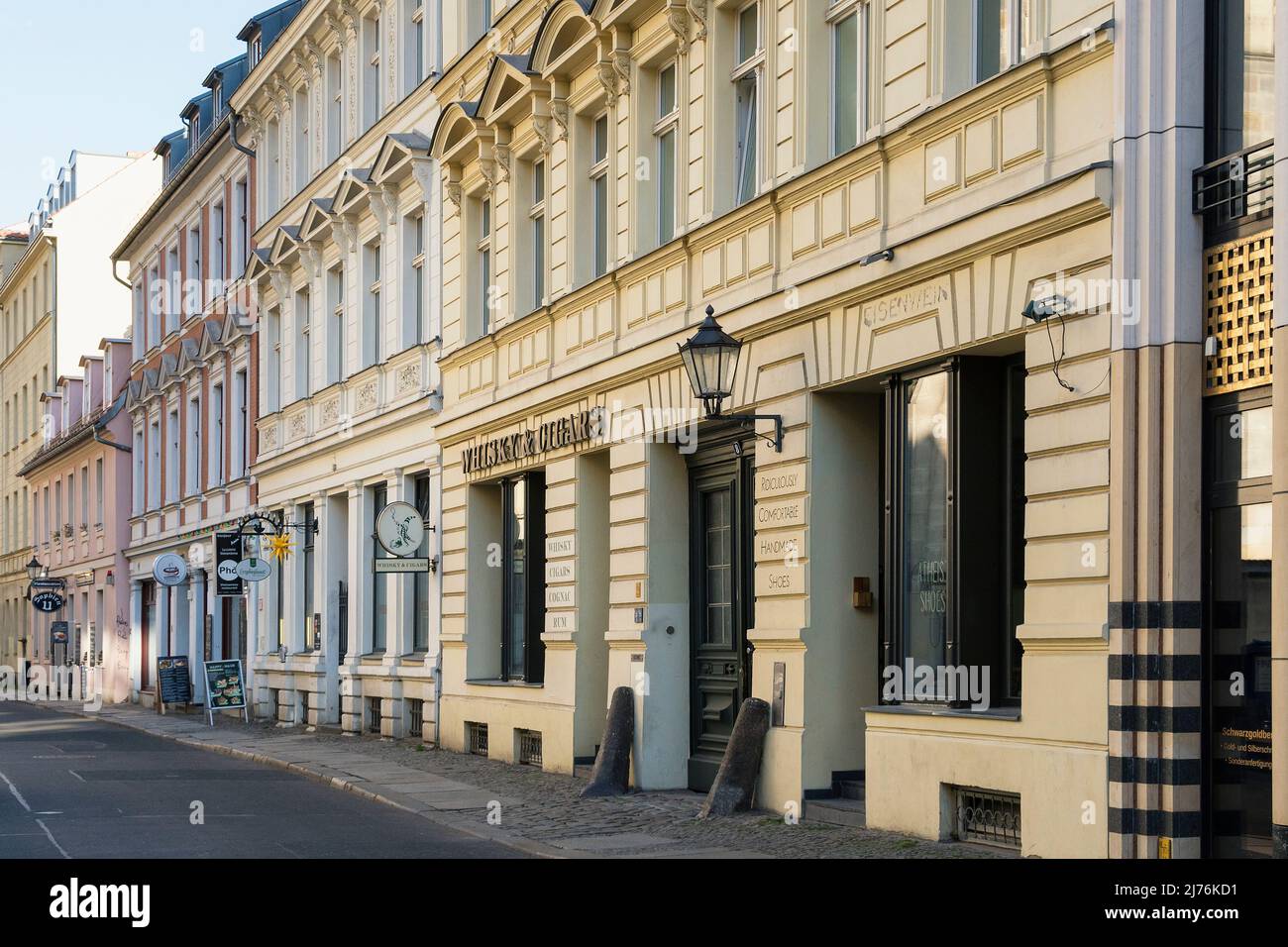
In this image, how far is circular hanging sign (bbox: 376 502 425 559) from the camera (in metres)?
23.2

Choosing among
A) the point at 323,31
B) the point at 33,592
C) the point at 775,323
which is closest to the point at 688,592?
the point at 775,323

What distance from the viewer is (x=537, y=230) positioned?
2167 centimetres

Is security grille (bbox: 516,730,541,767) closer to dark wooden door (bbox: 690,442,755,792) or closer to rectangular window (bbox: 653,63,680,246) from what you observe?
dark wooden door (bbox: 690,442,755,792)

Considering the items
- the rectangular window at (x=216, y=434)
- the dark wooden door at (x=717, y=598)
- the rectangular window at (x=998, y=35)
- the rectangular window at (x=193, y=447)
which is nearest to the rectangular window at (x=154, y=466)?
the rectangular window at (x=193, y=447)

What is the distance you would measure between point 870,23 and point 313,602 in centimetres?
1880

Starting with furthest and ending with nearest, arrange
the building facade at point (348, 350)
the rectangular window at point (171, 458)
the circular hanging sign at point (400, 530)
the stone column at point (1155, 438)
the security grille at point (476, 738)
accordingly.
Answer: the rectangular window at point (171, 458) < the building facade at point (348, 350) < the circular hanging sign at point (400, 530) < the security grille at point (476, 738) < the stone column at point (1155, 438)

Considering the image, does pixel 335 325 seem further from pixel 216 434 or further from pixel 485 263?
pixel 216 434

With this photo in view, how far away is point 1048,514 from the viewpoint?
11.5 metres

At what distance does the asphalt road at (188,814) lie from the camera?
1319 cm

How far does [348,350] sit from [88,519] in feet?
87.5

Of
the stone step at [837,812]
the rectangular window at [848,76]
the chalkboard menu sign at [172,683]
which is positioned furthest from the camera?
the chalkboard menu sign at [172,683]

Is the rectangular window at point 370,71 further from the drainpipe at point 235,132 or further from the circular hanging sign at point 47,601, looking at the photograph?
the circular hanging sign at point 47,601

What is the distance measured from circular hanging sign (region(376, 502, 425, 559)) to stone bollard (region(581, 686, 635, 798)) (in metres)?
6.12

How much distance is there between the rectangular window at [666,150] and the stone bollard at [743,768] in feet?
16.9
